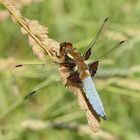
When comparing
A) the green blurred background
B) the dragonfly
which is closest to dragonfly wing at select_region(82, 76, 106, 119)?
the dragonfly

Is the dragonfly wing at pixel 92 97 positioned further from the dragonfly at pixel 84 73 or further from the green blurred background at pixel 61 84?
the green blurred background at pixel 61 84

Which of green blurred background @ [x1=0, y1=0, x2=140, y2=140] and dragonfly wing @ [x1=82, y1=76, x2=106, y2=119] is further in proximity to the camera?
green blurred background @ [x1=0, y1=0, x2=140, y2=140]

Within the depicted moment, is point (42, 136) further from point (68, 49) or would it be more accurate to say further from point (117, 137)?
point (68, 49)

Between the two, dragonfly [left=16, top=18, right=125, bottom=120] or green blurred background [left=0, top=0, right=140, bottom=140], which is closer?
dragonfly [left=16, top=18, right=125, bottom=120]

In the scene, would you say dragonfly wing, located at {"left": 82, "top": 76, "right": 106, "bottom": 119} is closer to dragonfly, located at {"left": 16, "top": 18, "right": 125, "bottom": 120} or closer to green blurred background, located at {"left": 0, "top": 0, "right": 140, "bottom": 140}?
dragonfly, located at {"left": 16, "top": 18, "right": 125, "bottom": 120}

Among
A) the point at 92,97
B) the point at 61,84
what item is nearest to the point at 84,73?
the point at 92,97

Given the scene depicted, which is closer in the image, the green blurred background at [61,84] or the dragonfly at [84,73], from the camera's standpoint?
the dragonfly at [84,73]

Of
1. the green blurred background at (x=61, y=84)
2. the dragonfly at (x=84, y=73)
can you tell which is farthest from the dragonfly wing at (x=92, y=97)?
the green blurred background at (x=61, y=84)

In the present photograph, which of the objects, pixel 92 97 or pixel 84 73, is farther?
pixel 84 73

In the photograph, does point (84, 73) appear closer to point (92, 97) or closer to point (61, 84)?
point (92, 97)
